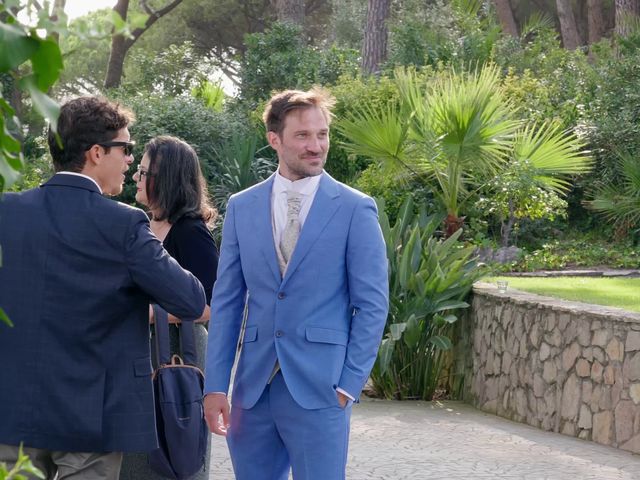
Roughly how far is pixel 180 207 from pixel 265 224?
66 cm

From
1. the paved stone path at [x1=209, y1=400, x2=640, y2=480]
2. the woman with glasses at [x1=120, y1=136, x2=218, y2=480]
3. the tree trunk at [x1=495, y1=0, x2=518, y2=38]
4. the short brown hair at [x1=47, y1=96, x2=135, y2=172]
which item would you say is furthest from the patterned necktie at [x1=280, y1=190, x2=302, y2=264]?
the tree trunk at [x1=495, y1=0, x2=518, y2=38]

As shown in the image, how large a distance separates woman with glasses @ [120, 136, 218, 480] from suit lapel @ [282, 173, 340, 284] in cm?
69

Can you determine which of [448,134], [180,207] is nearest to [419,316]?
[448,134]

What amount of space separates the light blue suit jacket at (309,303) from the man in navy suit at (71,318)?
481mm

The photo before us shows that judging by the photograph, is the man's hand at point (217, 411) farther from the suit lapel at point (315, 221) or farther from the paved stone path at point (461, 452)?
the paved stone path at point (461, 452)

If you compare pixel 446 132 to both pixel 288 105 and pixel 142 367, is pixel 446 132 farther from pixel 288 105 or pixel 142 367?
pixel 142 367

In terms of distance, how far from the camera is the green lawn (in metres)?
9.33

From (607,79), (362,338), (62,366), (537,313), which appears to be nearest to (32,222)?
(62,366)

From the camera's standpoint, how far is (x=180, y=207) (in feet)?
13.8

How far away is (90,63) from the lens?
149 ft

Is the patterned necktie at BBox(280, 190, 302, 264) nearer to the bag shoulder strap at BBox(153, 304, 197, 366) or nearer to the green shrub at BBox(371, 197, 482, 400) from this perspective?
the bag shoulder strap at BBox(153, 304, 197, 366)

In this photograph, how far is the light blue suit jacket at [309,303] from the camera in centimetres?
345

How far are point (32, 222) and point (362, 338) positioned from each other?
40.2 inches

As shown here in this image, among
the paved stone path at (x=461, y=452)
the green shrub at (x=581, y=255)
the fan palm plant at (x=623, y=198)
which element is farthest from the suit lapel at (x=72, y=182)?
the fan palm plant at (x=623, y=198)
